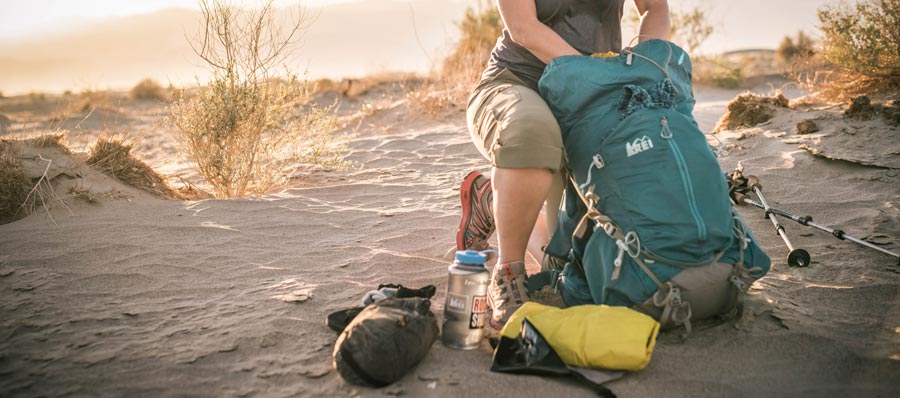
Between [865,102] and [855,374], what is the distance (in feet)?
12.8

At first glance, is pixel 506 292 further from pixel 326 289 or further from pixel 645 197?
pixel 326 289

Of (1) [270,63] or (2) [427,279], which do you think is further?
(1) [270,63]

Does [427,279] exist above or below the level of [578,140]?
below

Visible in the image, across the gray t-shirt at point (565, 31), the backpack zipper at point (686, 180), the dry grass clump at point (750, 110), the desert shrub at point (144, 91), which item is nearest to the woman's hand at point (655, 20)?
the gray t-shirt at point (565, 31)

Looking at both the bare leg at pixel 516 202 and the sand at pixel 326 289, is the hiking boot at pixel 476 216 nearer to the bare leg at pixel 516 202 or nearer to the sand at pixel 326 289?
the sand at pixel 326 289

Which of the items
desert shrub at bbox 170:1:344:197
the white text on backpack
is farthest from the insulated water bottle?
desert shrub at bbox 170:1:344:197

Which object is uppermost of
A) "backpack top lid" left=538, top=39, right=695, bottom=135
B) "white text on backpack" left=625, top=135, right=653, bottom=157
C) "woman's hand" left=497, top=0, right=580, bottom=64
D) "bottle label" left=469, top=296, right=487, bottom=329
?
"woman's hand" left=497, top=0, right=580, bottom=64

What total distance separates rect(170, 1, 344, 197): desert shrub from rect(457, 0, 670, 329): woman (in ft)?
8.04

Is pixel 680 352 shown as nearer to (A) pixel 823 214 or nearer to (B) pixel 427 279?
(B) pixel 427 279

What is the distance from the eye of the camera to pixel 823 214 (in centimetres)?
394

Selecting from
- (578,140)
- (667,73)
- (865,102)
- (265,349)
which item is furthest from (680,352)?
(865,102)

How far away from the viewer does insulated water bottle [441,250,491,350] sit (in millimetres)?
2387

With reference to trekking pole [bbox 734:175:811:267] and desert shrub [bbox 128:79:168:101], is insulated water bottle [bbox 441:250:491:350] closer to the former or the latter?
trekking pole [bbox 734:175:811:267]

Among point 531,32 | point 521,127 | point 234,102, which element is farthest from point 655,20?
point 234,102
